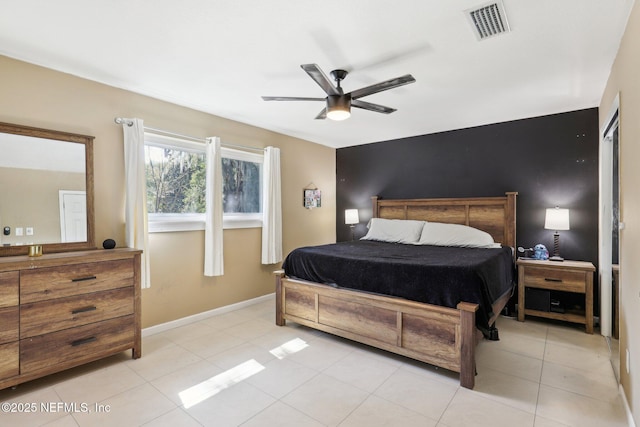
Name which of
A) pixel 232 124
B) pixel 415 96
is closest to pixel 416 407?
pixel 415 96

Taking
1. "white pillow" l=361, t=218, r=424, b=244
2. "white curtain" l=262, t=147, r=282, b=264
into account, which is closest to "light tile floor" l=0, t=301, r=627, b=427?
"white curtain" l=262, t=147, r=282, b=264

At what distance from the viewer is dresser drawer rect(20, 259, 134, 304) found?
2145mm

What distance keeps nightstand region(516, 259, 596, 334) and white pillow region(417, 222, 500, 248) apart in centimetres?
42

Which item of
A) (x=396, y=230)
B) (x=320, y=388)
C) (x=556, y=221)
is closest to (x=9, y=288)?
(x=320, y=388)

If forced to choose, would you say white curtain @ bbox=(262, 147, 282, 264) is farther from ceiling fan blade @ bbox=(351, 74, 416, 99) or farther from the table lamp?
the table lamp

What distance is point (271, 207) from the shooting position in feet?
14.0

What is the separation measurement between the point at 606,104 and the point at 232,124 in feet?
13.0

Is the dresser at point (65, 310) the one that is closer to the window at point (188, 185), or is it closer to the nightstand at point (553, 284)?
the window at point (188, 185)

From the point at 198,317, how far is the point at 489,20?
382cm

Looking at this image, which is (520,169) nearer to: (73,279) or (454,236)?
(454,236)

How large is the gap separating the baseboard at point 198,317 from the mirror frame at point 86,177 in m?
1.04

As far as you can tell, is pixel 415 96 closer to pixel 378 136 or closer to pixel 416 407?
pixel 378 136

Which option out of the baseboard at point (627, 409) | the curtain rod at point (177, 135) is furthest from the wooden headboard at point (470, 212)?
the curtain rod at point (177, 135)

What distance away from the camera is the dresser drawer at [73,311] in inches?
84.2
